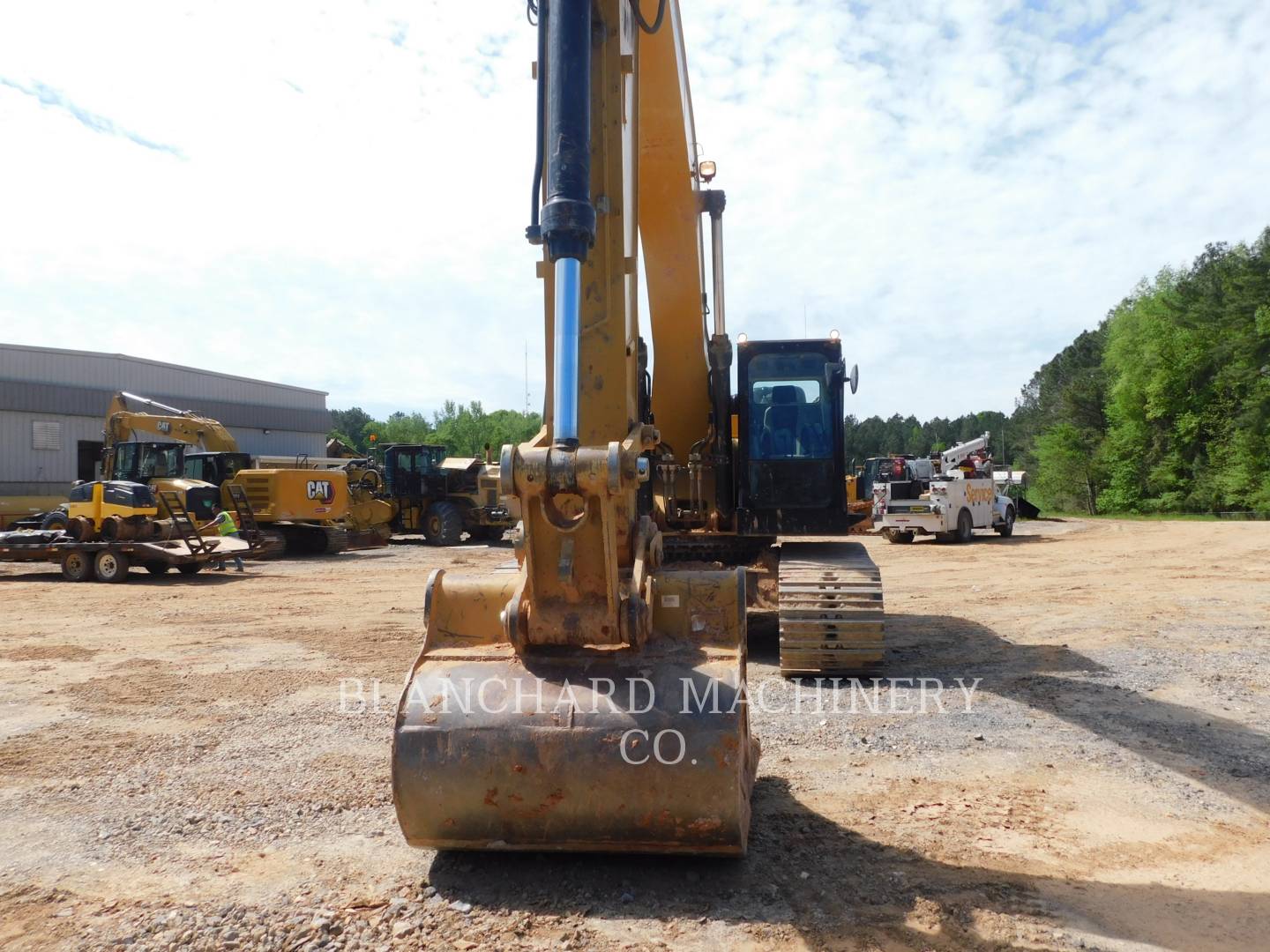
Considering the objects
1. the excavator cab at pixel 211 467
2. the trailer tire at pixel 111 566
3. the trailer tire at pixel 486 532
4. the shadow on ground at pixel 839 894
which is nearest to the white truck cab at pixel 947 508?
the trailer tire at pixel 486 532

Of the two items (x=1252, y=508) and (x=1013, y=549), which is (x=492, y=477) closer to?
(x=1013, y=549)

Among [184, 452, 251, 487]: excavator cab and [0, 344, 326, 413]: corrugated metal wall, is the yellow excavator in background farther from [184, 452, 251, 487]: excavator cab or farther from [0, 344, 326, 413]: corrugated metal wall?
[0, 344, 326, 413]: corrugated metal wall

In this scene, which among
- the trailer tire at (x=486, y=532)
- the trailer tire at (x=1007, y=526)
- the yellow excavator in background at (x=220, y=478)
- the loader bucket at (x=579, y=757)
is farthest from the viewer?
the trailer tire at (x=1007, y=526)

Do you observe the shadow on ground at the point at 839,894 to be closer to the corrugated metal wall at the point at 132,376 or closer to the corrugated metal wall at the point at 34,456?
the corrugated metal wall at the point at 34,456

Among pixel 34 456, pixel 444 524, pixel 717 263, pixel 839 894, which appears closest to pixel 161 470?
pixel 444 524

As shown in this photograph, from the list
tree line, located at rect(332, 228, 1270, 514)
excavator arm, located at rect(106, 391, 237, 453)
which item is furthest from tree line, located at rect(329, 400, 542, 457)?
excavator arm, located at rect(106, 391, 237, 453)

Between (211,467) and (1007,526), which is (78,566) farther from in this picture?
(1007,526)

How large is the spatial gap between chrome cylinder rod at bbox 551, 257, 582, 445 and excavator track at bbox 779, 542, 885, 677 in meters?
3.82

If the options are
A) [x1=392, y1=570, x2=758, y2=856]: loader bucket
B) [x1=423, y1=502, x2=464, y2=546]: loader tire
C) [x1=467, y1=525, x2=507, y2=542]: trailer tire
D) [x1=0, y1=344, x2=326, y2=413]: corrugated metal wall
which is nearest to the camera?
[x1=392, y1=570, x2=758, y2=856]: loader bucket

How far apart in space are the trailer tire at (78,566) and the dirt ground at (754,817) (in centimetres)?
674

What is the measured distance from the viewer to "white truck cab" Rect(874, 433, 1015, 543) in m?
22.6

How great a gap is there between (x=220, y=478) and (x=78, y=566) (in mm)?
4812

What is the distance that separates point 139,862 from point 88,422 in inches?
1339

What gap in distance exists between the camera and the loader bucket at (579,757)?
345 cm
